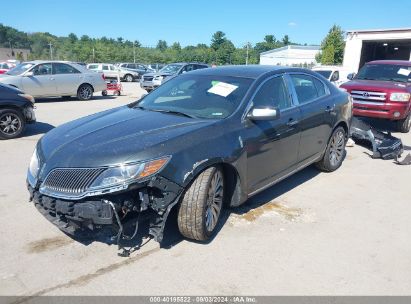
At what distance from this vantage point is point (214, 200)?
12.2ft

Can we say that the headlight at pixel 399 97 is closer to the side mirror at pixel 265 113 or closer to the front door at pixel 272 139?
the front door at pixel 272 139

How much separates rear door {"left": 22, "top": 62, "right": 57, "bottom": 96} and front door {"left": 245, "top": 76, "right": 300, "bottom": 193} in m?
11.8

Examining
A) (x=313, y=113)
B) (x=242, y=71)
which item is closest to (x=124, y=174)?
(x=242, y=71)

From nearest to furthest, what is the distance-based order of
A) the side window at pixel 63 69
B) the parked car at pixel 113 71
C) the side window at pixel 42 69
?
the side window at pixel 42 69, the side window at pixel 63 69, the parked car at pixel 113 71

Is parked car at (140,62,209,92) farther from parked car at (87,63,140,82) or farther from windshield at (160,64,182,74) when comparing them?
parked car at (87,63,140,82)

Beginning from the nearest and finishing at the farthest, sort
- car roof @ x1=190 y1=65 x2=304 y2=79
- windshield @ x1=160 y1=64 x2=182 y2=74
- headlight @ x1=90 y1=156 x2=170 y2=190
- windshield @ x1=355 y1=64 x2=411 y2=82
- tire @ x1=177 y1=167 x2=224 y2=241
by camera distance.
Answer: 1. headlight @ x1=90 y1=156 x2=170 y2=190
2. tire @ x1=177 y1=167 x2=224 y2=241
3. car roof @ x1=190 y1=65 x2=304 y2=79
4. windshield @ x1=355 y1=64 x2=411 y2=82
5. windshield @ x1=160 y1=64 x2=182 y2=74

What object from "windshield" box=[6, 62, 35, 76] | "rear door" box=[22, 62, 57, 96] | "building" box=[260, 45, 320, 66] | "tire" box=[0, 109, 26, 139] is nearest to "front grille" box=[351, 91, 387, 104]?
"tire" box=[0, 109, 26, 139]

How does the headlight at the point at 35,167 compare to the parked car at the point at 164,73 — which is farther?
the parked car at the point at 164,73

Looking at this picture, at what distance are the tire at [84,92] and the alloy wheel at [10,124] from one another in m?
7.46

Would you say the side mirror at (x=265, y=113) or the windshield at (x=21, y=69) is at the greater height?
the windshield at (x=21, y=69)

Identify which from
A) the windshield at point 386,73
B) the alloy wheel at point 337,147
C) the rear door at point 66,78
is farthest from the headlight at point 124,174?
the rear door at point 66,78

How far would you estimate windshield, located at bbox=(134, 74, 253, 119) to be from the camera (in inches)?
159

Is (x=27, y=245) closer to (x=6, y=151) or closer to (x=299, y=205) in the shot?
(x=299, y=205)

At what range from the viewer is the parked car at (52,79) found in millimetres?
13578
